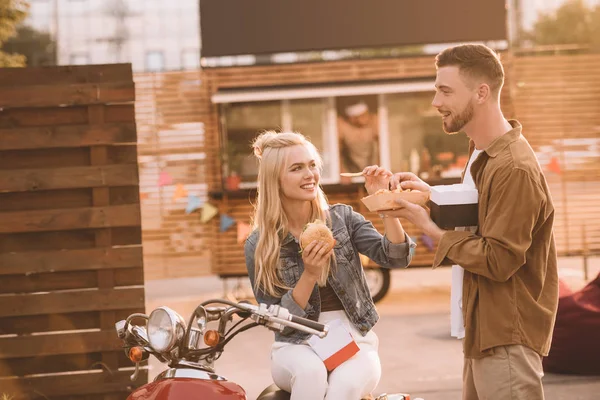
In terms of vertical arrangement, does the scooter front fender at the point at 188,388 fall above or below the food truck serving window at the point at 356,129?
below

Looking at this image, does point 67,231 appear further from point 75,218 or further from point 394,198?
point 394,198

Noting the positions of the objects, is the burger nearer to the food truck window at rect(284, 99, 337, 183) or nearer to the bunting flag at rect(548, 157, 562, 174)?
the food truck window at rect(284, 99, 337, 183)

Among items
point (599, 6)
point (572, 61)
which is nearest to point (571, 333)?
point (572, 61)

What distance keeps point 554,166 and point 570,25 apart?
122 feet

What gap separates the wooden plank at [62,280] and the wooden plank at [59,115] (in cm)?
98

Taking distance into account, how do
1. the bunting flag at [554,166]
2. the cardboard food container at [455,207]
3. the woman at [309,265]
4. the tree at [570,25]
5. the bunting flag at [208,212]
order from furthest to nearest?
the tree at [570,25] → the bunting flag at [554,166] → the bunting flag at [208,212] → the woman at [309,265] → the cardboard food container at [455,207]

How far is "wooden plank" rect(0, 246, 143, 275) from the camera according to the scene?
573 centimetres

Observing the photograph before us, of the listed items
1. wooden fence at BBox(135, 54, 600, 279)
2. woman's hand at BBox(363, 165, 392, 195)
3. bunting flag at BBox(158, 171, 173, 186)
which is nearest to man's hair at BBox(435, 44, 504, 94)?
woman's hand at BBox(363, 165, 392, 195)

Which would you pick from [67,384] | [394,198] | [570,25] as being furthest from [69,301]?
[570,25]

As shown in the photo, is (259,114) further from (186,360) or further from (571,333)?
(186,360)

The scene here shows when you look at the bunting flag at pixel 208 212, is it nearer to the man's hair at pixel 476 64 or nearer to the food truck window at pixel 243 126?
the food truck window at pixel 243 126


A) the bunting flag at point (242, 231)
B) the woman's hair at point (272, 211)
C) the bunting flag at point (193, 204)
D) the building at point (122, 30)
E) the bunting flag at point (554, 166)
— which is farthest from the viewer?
the building at point (122, 30)

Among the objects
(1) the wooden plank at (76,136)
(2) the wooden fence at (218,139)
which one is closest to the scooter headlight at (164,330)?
(1) the wooden plank at (76,136)

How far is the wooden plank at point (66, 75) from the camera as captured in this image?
5.85 metres
